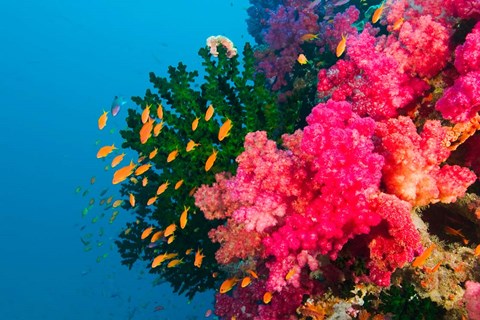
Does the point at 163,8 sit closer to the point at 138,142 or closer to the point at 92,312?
the point at 92,312

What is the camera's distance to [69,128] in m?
109

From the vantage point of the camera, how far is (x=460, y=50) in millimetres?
3660

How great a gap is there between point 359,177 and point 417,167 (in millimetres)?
596

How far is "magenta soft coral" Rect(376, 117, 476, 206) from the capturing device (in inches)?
133

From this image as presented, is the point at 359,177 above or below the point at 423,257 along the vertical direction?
above

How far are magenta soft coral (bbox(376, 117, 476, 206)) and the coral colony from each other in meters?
0.01

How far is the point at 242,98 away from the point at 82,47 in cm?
15845

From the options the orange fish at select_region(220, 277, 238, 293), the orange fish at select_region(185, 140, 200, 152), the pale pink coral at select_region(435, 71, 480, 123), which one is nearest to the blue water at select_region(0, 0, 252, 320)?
the orange fish at select_region(220, 277, 238, 293)

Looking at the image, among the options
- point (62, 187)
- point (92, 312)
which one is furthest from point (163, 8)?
point (92, 312)

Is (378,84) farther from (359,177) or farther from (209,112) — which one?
(209,112)

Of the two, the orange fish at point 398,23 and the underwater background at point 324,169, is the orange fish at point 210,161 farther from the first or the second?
the orange fish at point 398,23

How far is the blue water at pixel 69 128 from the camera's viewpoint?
49219 millimetres

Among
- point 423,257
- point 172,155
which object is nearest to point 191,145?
point 172,155

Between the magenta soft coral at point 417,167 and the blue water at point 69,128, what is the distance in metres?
8.88
